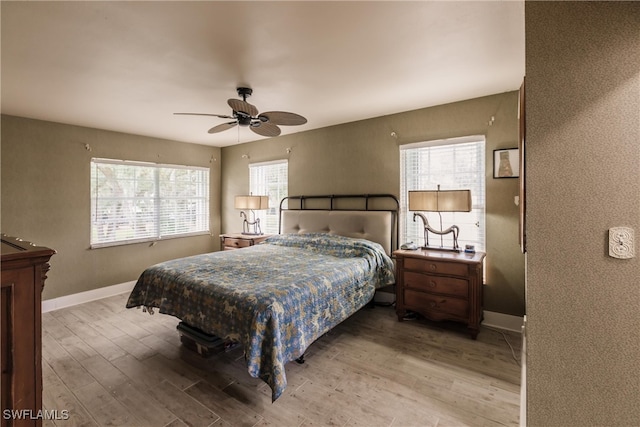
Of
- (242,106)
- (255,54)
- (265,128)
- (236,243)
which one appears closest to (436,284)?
(265,128)

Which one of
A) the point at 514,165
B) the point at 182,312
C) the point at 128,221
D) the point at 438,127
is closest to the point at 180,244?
the point at 128,221

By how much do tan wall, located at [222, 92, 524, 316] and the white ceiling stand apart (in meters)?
0.25

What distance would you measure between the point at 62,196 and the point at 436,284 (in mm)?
5093

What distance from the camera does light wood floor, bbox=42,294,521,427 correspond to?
187 centimetres

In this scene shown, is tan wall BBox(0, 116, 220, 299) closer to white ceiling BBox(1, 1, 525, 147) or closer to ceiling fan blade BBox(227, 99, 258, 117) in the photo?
white ceiling BBox(1, 1, 525, 147)

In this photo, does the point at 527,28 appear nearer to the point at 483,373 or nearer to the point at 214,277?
the point at 483,373

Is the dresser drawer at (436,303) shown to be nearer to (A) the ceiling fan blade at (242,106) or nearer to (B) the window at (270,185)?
(A) the ceiling fan blade at (242,106)

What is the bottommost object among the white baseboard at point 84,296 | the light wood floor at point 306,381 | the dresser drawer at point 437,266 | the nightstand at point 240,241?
the light wood floor at point 306,381

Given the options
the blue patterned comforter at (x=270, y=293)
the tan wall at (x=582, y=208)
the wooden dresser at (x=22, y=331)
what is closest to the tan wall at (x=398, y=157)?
the blue patterned comforter at (x=270, y=293)

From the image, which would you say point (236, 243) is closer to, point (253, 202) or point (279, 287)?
point (253, 202)

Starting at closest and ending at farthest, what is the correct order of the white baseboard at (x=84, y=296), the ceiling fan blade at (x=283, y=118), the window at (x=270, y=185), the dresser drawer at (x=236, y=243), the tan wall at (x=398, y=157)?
1. the ceiling fan blade at (x=283, y=118)
2. the tan wall at (x=398, y=157)
3. the white baseboard at (x=84, y=296)
4. the dresser drawer at (x=236, y=243)
5. the window at (x=270, y=185)

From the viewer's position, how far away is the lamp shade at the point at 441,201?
2.98 metres

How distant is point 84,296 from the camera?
13.5ft

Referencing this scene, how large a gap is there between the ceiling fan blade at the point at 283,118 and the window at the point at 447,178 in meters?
1.64
